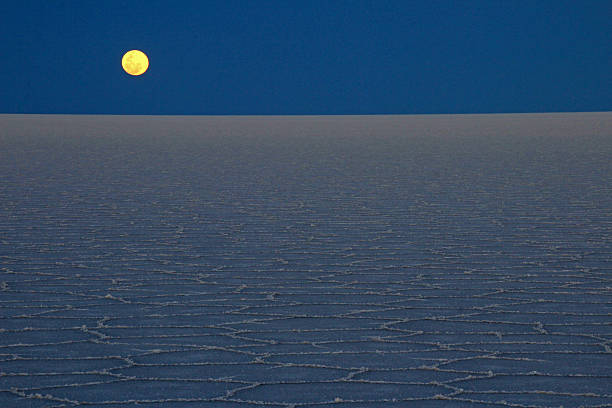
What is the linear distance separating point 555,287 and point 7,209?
15.0 feet

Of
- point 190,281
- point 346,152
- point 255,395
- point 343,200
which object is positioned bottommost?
point 255,395

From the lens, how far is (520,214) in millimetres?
7652

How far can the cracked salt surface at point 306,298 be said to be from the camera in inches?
120

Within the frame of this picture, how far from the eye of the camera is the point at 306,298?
435 cm

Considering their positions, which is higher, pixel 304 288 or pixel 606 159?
pixel 606 159

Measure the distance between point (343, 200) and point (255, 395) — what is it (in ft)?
19.5

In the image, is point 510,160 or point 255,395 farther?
point 510,160

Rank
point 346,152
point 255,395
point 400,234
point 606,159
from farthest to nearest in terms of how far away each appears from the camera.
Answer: point 346,152
point 606,159
point 400,234
point 255,395

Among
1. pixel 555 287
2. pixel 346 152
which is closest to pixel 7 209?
pixel 555 287

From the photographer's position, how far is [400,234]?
6453mm

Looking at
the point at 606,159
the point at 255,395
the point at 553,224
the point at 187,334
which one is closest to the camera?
the point at 255,395

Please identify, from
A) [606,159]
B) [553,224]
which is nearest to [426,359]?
[553,224]

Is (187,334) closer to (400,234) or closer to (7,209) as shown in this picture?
(400,234)

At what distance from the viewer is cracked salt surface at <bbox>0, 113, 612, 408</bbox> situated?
3.04m
